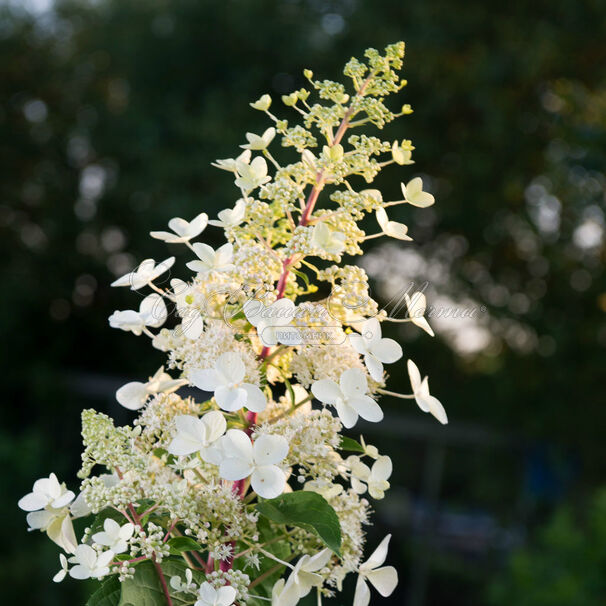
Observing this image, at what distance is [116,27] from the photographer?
21.8ft

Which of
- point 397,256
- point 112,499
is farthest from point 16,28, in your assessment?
point 112,499

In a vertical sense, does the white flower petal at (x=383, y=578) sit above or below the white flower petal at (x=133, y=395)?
below

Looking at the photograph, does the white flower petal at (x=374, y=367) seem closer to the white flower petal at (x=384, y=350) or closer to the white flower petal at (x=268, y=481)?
the white flower petal at (x=384, y=350)

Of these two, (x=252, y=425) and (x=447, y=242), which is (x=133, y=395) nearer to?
(x=252, y=425)

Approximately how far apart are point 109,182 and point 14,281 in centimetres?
130

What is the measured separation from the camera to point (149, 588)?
1.96 feet

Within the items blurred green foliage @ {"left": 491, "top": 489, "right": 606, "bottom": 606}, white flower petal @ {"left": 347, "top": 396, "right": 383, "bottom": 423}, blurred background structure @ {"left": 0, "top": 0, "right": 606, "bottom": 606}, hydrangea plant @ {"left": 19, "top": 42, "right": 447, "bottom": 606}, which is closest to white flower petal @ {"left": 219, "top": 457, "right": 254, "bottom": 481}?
hydrangea plant @ {"left": 19, "top": 42, "right": 447, "bottom": 606}

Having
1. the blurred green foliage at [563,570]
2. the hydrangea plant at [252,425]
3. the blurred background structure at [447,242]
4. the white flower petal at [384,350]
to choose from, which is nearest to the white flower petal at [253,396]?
the hydrangea plant at [252,425]

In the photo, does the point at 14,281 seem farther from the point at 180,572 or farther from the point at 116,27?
the point at 180,572

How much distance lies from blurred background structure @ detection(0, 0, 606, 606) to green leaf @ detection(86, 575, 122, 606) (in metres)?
4.07

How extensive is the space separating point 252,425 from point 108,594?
0.18 m

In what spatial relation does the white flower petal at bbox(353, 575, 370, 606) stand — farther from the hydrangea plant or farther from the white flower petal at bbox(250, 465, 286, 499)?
the white flower petal at bbox(250, 465, 286, 499)

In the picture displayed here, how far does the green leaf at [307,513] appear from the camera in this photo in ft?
1.91

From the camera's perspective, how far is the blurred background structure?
202 inches
